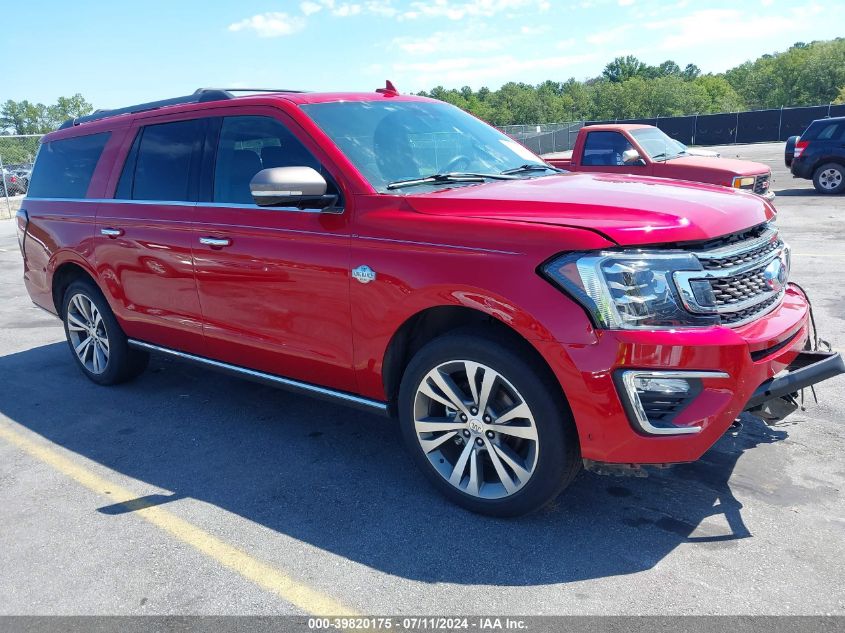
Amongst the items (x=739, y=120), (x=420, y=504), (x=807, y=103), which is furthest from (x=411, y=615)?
(x=807, y=103)

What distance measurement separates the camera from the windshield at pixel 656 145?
11.6 meters

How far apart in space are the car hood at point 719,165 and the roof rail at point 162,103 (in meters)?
8.64

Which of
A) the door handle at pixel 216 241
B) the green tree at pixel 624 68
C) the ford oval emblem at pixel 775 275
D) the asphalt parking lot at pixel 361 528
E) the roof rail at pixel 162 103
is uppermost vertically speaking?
the green tree at pixel 624 68

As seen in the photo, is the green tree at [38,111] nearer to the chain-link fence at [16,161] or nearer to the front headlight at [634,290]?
the chain-link fence at [16,161]

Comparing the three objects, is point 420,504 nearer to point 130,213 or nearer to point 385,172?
point 385,172

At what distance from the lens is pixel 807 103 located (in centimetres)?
6862

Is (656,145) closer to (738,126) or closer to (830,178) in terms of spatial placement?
(830,178)

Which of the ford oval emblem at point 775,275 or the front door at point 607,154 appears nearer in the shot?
the ford oval emblem at point 775,275

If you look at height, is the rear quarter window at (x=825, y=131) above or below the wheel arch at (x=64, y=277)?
above

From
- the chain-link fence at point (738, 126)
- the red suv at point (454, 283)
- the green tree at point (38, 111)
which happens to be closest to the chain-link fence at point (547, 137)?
the chain-link fence at point (738, 126)

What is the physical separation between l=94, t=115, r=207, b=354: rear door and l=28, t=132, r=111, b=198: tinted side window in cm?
42

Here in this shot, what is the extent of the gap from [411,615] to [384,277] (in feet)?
4.86

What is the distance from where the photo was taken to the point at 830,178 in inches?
612

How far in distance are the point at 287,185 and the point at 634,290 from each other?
5.51ft
